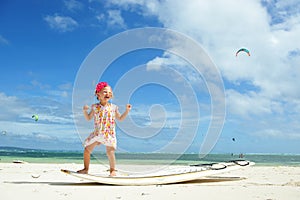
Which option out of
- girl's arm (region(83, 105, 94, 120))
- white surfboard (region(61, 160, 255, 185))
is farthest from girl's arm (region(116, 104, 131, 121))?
white surfboard (region(61, 160, 255, 185))

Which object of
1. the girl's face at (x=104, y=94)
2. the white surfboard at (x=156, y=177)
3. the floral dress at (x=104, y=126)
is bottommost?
the white surfboard at (x=156, y=177)

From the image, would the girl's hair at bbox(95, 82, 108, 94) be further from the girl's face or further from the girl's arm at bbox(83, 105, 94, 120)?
the girl's arm at bbox(83, 105, 94, 120)

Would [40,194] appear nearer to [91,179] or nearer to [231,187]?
[91,179]

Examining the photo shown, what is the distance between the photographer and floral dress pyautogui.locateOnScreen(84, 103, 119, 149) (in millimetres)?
5809

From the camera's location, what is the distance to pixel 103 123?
5.88m

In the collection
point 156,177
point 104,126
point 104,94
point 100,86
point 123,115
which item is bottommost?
point 156,177

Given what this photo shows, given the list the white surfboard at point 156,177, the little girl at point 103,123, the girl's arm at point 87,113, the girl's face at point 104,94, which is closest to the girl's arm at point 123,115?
the little girl at point 103,123

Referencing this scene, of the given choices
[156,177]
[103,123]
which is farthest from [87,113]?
[156,177]

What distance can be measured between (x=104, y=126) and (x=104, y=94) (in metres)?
0.55

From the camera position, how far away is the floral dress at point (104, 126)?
5.81 metres

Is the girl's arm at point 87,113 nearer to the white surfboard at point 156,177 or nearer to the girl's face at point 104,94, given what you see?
the girl's face at point 104,94

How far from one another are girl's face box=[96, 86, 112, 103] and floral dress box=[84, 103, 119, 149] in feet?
0.33

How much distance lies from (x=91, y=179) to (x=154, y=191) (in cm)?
123

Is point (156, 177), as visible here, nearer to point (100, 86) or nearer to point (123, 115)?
point (123, 115)
